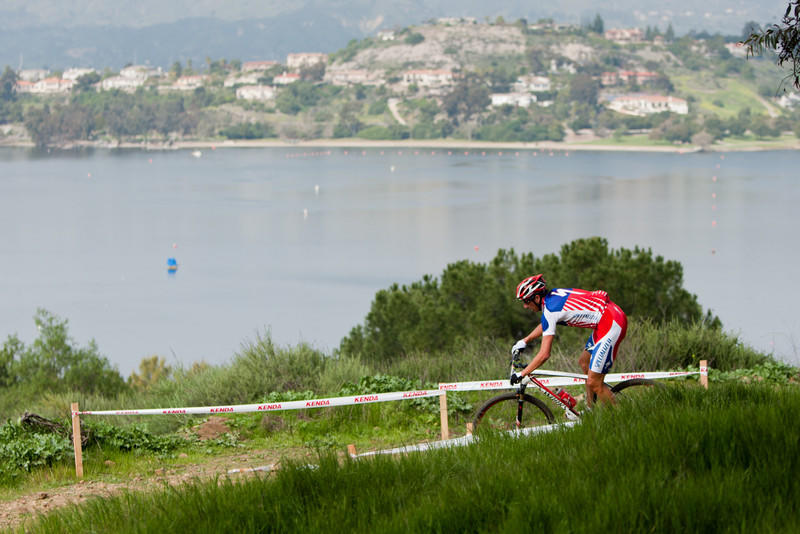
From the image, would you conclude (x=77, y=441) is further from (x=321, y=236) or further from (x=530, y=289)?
(x=321, y=236)

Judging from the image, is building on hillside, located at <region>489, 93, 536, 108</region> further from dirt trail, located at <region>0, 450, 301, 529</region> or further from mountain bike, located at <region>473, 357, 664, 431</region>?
mountain bike, located at <region>473, 357, 664, 431</region>

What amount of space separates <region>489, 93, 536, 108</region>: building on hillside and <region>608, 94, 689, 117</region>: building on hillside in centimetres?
1592

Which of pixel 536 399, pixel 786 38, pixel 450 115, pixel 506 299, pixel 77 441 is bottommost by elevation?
pixel 506 299

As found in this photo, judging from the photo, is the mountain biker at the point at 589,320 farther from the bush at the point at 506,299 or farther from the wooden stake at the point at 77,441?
the bush at the point at 506,299

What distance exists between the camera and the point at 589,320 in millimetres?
6426

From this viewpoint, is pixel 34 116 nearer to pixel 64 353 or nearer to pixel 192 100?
pixel 192 100

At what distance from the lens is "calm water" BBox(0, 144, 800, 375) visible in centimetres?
4253

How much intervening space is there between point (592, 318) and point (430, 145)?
15733cm

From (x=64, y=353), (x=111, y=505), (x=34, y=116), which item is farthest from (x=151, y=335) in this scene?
(x=34, y=116)

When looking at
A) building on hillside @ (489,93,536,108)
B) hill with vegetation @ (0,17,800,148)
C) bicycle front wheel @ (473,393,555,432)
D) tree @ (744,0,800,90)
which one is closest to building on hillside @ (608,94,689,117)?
hill with vegetation @ (0,17,800,148)

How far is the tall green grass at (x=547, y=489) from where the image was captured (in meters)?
3.94

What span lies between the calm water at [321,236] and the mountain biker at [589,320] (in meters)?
13.0

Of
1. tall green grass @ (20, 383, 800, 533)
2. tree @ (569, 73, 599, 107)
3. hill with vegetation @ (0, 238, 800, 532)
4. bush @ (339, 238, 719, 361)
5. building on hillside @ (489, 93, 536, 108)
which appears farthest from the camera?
building on hillside @ (489, 93, 536, 108)

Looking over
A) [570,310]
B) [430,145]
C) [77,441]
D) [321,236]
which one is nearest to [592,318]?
[570,310]
